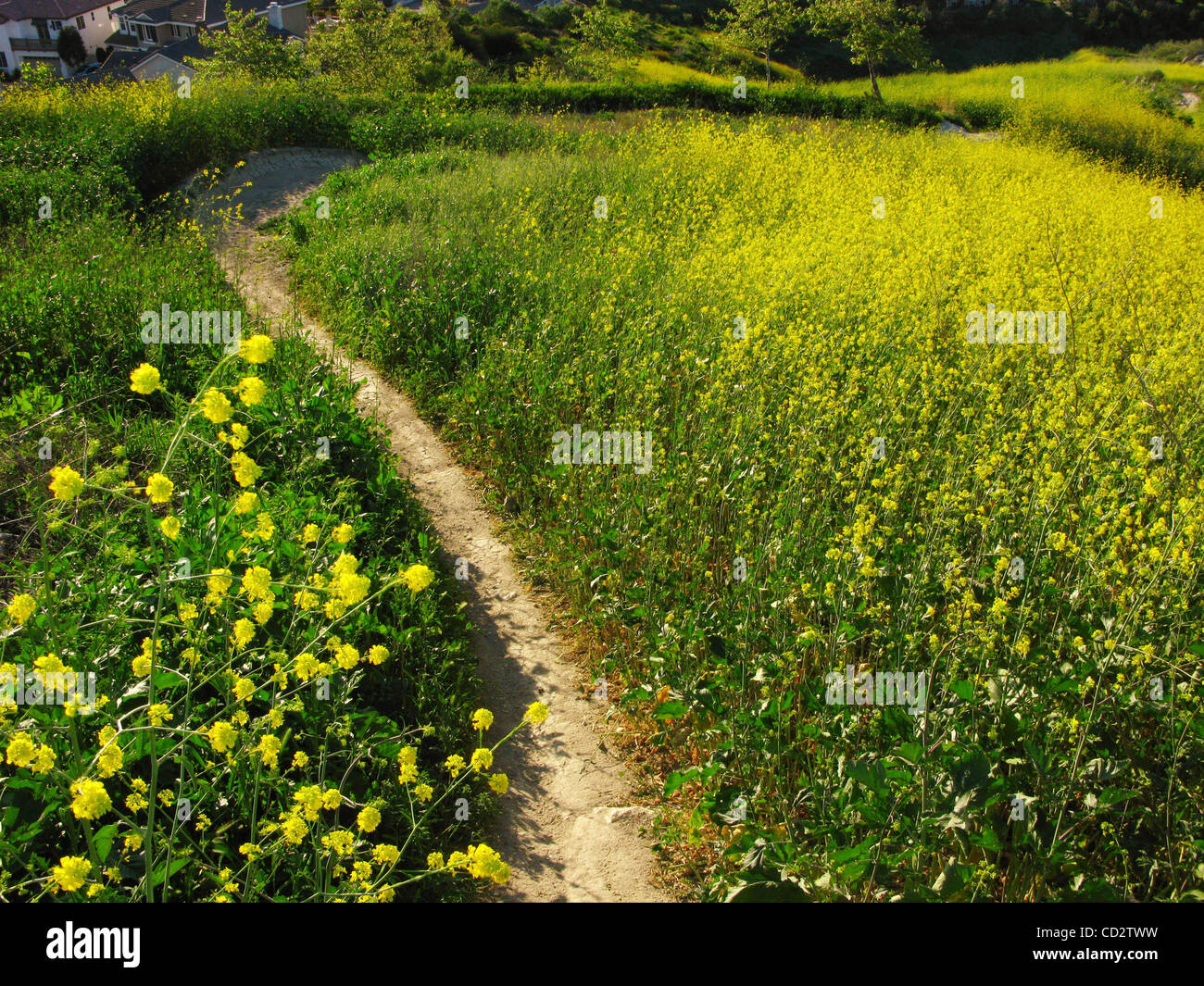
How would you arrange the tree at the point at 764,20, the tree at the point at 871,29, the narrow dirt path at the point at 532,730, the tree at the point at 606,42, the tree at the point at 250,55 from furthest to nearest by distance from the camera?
the tree at the point at 764,20 → the tree at the point at 871,29 → the tree at the point at 250,55 → the tree at the point at 606,42 → the narrow dirt path at the point at 532,730

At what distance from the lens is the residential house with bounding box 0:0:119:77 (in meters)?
53.8

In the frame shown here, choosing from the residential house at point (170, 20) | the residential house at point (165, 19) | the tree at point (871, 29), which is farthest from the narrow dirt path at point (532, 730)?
the residential house at point (165, 19)

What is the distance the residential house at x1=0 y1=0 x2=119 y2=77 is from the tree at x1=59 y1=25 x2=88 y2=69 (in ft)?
1.25

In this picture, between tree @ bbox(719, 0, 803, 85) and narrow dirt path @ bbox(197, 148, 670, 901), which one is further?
tree @ bbox(719, 0, 803, 85)

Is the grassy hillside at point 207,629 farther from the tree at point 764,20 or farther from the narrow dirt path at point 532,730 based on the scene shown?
the tree at point 764,20

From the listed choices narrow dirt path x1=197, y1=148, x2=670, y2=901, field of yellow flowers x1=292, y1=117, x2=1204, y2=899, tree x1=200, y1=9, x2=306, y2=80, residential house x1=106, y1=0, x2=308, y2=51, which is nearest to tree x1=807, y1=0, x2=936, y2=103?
field of yellow flowers x1=292, y1=117, x2=1204, y2=899

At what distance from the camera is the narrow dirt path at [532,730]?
322cm

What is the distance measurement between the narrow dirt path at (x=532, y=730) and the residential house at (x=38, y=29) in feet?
216

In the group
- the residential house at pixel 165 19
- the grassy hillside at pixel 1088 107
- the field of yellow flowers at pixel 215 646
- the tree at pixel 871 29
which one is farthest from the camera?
the residential house at pixel 165 19

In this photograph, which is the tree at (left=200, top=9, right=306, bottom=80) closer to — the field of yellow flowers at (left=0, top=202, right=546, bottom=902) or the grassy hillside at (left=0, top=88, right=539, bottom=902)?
the grassy hillside at (left=0, top=88, right=539, bottom=902)

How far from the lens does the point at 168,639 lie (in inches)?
130

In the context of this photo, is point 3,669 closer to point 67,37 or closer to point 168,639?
point 168,639

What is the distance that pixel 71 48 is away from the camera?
180 feet

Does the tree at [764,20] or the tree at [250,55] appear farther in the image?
the tree at [764,20]
